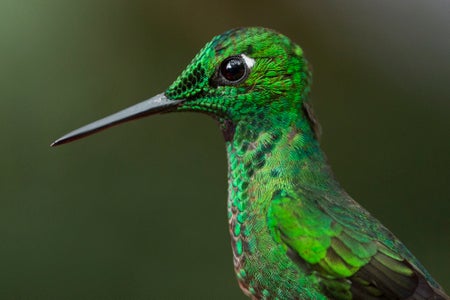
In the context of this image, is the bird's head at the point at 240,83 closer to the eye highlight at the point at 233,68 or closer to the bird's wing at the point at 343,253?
the eye highlight at the point at 233,68

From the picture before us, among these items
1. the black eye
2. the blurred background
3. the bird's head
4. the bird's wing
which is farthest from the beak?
the blurred background

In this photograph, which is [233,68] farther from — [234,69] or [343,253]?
[343,253]

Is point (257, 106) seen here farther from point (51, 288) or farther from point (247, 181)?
point (51, 288)

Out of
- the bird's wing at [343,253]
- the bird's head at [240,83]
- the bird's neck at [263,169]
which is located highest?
the bird's head at [240,83]

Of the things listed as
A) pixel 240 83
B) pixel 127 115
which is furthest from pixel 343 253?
pixel 127 115

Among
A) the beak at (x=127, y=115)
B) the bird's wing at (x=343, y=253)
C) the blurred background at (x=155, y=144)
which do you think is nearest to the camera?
the bird's wing at (x=343, y=253)

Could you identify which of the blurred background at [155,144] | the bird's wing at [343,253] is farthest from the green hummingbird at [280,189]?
the blurred background at [155,144]

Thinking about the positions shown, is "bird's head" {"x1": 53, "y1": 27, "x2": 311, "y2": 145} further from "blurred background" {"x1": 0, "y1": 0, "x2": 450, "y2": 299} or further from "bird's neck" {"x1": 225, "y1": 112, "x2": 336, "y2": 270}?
"blurred background" {"x1": 0, "y1": 0, "x2": 450, "y2": 299}
